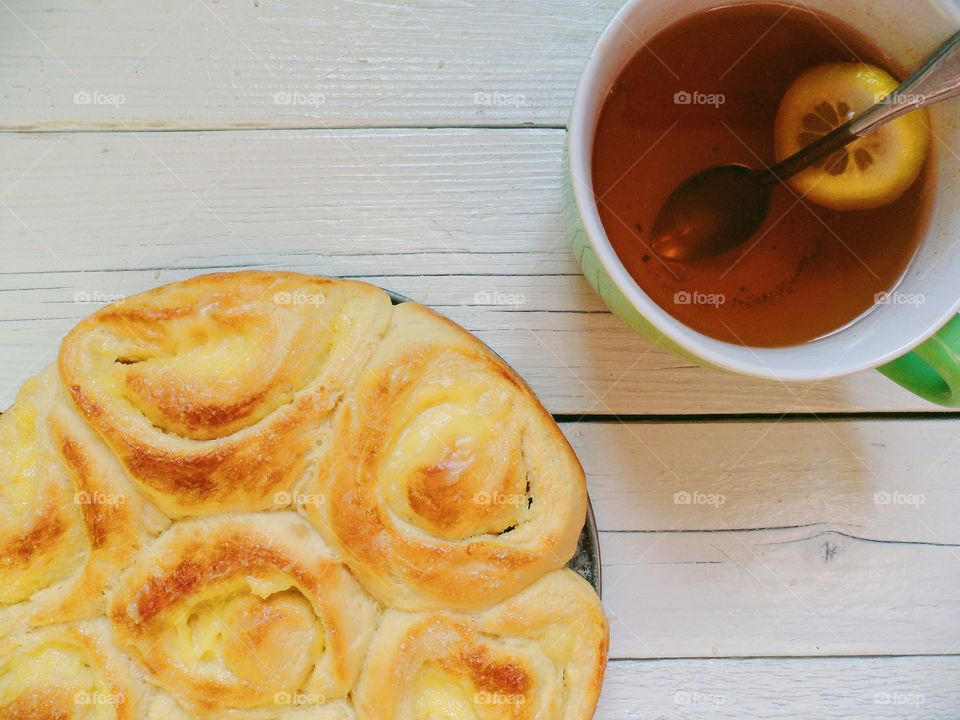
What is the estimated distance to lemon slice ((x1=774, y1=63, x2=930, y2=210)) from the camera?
3.06 ft

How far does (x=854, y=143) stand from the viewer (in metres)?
0.95

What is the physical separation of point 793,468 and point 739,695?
13.7 inches

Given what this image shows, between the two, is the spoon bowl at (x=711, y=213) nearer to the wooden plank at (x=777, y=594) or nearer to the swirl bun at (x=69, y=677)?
the wooden plank at (x=777, y=594)

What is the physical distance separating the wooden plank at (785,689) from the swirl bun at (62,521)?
0.71 meters

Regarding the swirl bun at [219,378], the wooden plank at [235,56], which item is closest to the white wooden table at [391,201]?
the wooden plank at [235,56]

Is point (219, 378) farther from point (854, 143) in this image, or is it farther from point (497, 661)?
point (854, 143)

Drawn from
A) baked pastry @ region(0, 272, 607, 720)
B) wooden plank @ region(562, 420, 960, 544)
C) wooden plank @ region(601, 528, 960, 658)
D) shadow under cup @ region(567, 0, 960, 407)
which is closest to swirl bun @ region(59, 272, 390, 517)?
baked pastry @ region(0, 272, 607, 720)

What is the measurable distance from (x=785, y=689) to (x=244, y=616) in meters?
0.81

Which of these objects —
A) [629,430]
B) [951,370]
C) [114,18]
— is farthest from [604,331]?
[114,18]

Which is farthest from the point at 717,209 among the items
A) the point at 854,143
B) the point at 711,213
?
the point at 854,143

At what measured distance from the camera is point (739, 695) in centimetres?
124

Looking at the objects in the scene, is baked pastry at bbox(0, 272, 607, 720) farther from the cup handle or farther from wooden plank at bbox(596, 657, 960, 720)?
the cup handle

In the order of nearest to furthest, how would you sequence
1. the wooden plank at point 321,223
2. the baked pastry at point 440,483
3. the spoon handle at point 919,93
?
1. the spoon handle at point 919,93
2. the baked pastry at point 440,483
3. the wooden plank at point 321,223

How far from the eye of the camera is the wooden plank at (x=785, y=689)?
4.03 ft
